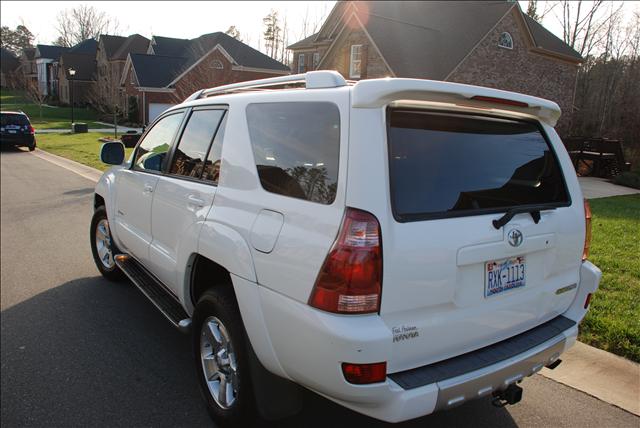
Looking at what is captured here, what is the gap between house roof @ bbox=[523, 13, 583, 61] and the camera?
28166 mm

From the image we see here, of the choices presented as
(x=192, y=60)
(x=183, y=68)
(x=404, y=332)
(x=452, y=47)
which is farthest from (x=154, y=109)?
(x=404, y=332)

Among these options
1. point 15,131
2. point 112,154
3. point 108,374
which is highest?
point 112,154

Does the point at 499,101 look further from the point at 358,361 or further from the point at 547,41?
the point at 547,41

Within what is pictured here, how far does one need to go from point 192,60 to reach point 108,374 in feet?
143

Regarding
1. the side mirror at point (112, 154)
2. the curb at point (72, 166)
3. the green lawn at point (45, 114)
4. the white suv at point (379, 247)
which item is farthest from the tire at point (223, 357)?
the green lawn at point (45, 114)

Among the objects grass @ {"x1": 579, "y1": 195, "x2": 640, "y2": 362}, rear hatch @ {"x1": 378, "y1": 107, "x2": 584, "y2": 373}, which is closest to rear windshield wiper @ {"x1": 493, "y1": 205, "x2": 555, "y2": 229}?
rear hatch @ {"x1": 378, "y1": 107, "x2": 584, "y2": 373}

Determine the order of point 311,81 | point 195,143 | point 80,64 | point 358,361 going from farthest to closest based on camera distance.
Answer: point 80,64 < point 195,143 < point 311,81 < point 358,361

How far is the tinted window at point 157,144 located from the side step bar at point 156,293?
2.94 ft

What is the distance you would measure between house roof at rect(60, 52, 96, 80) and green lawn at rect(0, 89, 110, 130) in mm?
6378

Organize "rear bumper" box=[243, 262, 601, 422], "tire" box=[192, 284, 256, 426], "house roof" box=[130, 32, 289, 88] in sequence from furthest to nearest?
"house roof" box=[130, 32, 289, 88] < "tire" box=[192, 284, 256, 426] < "rear bumper" box=[243, 262, 601, 422]

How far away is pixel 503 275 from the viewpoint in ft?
8.20

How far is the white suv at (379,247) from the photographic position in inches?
84.5

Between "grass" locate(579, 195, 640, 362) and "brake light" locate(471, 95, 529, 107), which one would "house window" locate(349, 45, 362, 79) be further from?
"brake light" locate(471, 95, 529, 107)

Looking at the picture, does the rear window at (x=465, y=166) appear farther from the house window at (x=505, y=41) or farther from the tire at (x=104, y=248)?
the house window at (x=505, y=41)
